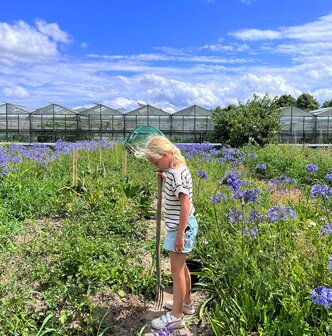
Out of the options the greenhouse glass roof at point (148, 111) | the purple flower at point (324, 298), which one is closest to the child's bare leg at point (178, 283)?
the purple flower at point (324, 298)

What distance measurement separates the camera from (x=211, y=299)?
325 cm

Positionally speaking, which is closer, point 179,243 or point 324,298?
point 324,298

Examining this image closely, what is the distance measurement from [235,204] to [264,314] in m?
2.55

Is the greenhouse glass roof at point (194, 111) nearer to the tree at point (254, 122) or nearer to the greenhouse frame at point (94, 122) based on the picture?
the greenhouse frame at point (94, 122)

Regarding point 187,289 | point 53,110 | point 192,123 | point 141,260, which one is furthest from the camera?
point 192,123

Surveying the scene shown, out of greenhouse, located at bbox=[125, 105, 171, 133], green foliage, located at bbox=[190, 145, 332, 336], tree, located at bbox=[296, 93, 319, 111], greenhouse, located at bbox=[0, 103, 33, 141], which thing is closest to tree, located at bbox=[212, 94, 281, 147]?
green foliage, located at bbox=[190, 145, 332, 336]

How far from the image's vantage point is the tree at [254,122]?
1569 cm

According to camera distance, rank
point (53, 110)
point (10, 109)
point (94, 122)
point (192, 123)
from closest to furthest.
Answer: point (10, 109) → point (53, 110) → point (192, 123) → point (94, 122)

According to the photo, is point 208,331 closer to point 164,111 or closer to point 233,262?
point 233,262

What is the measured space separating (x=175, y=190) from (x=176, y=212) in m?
0.19

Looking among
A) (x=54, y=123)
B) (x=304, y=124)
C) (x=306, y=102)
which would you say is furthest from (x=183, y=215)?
(x=306, y=102)

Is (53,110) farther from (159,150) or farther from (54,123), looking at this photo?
(159,150)

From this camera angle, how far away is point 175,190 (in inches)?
111

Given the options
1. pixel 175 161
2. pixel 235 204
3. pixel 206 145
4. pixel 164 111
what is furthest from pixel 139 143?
pixel 164 111
